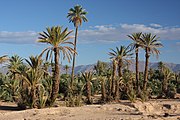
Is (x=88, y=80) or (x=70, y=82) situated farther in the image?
(x=70, y=82)

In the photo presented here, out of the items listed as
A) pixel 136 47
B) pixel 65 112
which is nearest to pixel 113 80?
pixel 136 47

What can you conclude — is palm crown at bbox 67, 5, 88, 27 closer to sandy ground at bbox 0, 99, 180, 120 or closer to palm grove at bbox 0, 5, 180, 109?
palm grove at bbox 0, 5, 180, 109

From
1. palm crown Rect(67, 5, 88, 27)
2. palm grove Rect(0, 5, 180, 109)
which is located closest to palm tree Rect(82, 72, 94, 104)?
palm grove Rect(0, 5, 180, 109)

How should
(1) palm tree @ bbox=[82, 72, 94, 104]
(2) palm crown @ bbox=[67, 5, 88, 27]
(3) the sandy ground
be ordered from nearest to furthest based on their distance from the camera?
(3) the sandy ground → (1) palm tree @ bbox=[82, 72, 94, 104] → (2) palm crown @ bbox=[67, 5, 88, 27]

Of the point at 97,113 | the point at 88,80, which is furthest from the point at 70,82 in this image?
the point at 97,113

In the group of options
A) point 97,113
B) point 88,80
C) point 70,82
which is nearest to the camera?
point 97,113

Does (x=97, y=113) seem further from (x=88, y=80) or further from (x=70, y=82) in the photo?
(x=70, y=82)

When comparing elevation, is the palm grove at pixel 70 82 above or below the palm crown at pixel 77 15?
below

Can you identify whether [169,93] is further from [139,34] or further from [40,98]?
[40,98]

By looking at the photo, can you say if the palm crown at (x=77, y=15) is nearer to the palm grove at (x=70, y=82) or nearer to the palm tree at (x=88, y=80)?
the palm grove at (x=70, y=82)

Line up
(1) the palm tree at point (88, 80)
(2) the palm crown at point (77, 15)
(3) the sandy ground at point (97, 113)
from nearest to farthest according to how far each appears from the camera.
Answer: (3) the sandy ground at point (97, 113), (1) the palm tree at point (88, 80), (2) the palm crown at point (77, 15)

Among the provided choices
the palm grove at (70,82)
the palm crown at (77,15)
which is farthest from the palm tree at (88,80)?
the palm crown at (77,15)

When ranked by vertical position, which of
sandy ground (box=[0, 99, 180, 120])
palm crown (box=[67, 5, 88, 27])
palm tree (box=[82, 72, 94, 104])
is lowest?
sandy ground (box=[0, 99, 180, 120])

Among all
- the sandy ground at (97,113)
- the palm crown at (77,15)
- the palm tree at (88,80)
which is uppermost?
the palm crown at (77,15)
